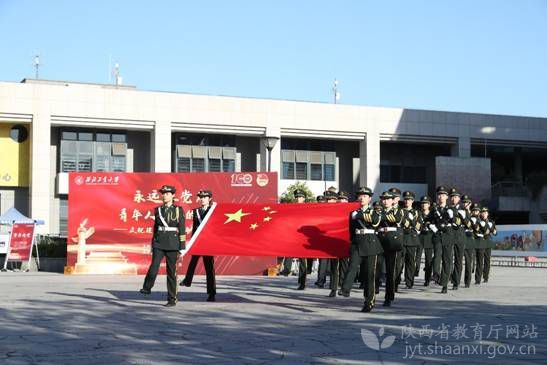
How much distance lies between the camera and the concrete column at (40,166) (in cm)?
4388

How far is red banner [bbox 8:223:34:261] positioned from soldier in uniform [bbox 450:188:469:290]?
1385 centimetres

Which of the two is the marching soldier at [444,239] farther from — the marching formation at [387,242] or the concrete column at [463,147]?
the concrete column at [463,147]

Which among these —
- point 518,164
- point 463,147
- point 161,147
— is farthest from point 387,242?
point 518,164

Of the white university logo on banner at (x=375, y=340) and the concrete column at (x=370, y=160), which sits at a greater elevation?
the concrete column at (x=370, y=160)

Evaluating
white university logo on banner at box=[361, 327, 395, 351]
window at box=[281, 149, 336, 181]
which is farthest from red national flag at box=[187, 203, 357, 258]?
window at box=[281, 149, 336, 181]

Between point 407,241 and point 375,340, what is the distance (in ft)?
23.4

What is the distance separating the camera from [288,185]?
50.9 meters

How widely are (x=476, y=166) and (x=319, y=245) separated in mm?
42442

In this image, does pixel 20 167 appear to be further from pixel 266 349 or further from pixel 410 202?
pixel 266 349

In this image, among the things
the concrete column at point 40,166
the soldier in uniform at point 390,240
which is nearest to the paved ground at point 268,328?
the soldier in uniform at point 390,240

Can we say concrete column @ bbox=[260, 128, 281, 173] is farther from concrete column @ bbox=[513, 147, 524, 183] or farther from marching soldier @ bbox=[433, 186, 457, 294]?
marching soldier @ bbox=[433, 186, 457, 294]

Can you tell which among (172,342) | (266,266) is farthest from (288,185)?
(172,342)

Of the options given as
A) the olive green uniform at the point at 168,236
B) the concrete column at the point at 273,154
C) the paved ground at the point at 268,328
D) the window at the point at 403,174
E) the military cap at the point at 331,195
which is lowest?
the paved ground at the point at 268,328

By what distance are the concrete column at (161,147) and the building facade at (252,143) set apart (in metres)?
0.06
